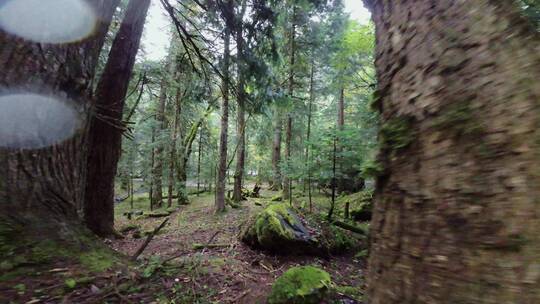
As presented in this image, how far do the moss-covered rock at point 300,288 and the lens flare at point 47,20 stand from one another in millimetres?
3745

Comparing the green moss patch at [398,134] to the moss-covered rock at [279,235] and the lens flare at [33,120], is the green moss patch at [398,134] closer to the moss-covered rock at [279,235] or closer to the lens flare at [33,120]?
the lens flare at [33,120]

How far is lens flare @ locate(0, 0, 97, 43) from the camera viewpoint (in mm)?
2992

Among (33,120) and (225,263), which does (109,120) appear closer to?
(33,120)

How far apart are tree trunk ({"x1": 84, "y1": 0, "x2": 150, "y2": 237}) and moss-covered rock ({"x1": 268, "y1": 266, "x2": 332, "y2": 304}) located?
434 centimetres

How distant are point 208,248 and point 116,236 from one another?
2553mm

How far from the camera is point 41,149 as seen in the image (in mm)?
3105

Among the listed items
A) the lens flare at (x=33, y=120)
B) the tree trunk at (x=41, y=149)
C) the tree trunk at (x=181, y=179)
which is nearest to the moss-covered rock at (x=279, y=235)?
the tree trunk at (x=41, y=149)

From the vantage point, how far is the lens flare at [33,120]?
9.37 ft

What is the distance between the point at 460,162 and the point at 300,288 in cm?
312

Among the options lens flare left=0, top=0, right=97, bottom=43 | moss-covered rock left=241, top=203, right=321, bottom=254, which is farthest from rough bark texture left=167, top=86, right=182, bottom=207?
lens flare left=0, top=0, right=97, bottom=43

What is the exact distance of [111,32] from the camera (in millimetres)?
10016

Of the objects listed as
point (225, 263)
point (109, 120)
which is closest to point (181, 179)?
point (109, 120)

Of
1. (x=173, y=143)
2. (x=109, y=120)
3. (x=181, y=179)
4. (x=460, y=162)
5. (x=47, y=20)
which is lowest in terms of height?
(x=181, y=179)

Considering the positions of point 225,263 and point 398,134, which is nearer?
point 398,134
